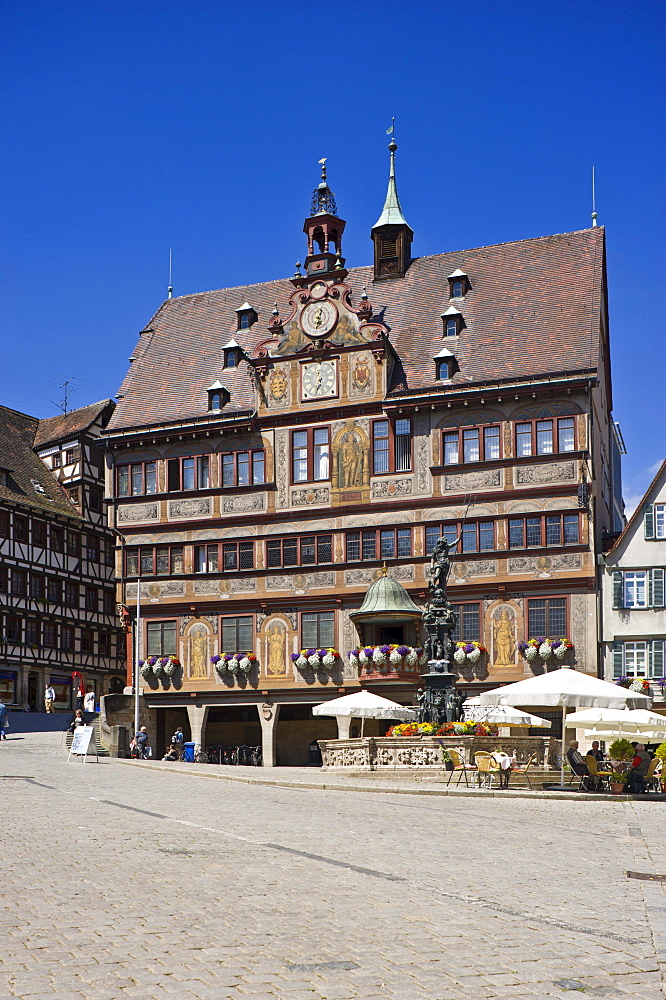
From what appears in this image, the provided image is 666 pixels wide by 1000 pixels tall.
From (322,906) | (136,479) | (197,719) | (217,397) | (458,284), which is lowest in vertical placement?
(197,719)

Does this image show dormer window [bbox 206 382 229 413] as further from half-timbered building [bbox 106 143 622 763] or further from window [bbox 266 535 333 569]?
window [bbox 266 535 333 569]

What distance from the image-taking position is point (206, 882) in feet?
37.2

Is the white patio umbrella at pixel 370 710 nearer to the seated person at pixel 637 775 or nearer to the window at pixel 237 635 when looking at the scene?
the seated person at pixel 637 775

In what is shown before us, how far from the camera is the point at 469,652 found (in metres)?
46.6

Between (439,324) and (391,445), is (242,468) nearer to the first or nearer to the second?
(391,445)

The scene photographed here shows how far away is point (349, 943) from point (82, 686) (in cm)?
5745

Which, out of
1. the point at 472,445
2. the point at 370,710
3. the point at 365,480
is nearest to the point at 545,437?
the point at 472,445

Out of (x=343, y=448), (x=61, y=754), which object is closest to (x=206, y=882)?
(x=61, y=754)

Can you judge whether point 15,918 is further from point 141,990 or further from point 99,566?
point 99,566

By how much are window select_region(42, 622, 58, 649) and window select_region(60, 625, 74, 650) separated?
0.48 m

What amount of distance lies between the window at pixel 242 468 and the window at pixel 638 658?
15.9m

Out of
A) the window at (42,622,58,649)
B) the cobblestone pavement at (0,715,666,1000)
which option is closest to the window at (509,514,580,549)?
the window at (42,622,58,649)

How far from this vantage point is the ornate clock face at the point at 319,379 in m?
50.9

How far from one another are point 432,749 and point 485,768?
212 centimetres
